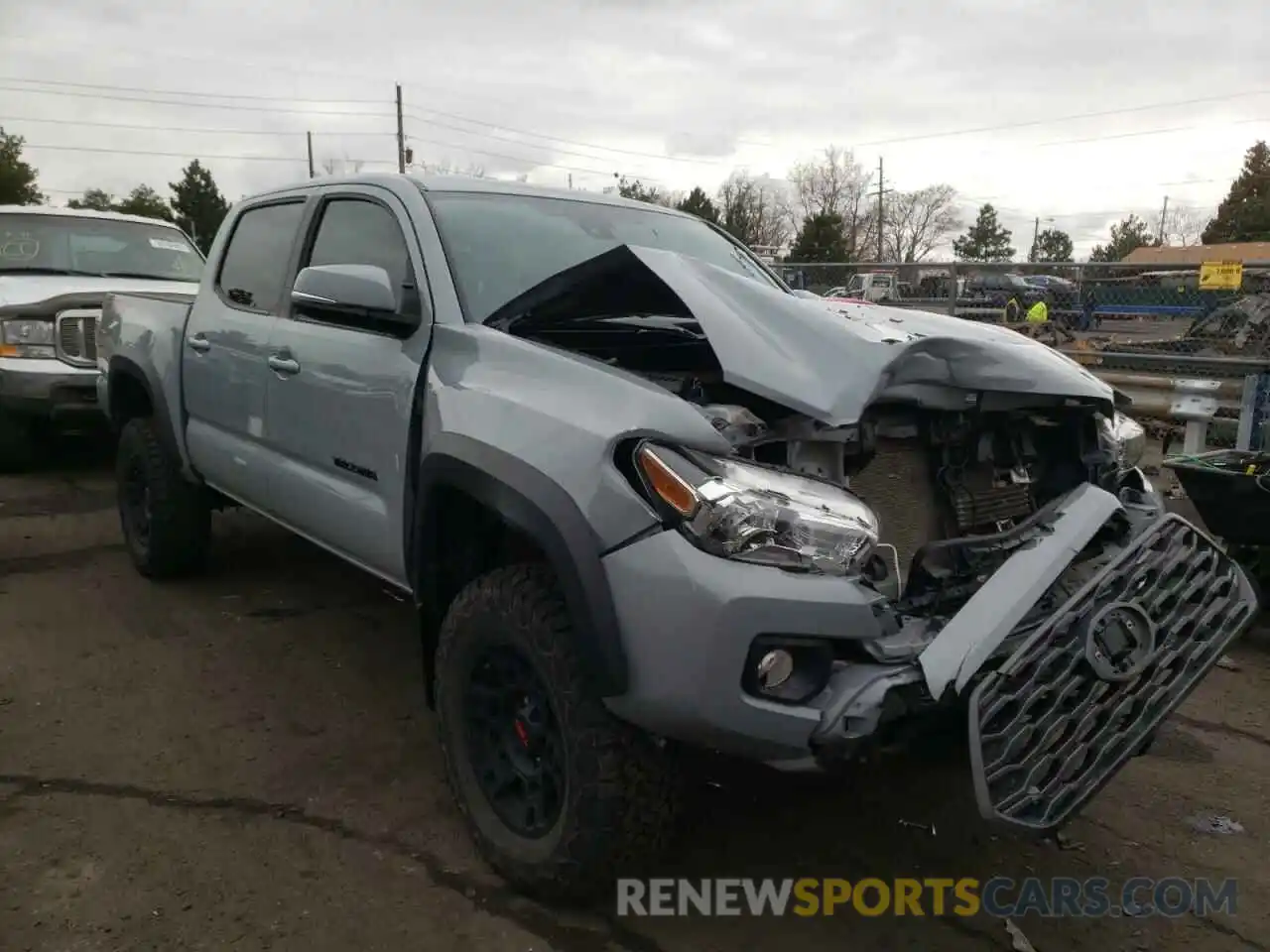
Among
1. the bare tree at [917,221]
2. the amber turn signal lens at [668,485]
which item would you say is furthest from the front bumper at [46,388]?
the bare tree at [917,221]

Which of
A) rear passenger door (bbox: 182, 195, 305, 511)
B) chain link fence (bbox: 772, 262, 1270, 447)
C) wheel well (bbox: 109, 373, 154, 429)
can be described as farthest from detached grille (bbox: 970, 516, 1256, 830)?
chain link fence (bbox: 772, 262, 1270, 447)

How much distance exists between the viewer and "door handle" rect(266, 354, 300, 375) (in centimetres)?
365

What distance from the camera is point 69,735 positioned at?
3.53m

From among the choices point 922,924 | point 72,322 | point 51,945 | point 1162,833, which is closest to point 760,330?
point 922,924

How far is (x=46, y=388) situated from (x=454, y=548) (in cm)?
536

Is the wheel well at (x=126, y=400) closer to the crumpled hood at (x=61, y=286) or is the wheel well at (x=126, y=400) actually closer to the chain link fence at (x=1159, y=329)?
the crumpled hood at (x=61, y=286)

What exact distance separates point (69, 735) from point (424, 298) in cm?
201

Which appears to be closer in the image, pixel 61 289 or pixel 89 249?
pixel 61 289

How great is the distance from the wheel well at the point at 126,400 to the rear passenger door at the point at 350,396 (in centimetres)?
172

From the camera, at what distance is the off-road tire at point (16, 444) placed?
739 cm

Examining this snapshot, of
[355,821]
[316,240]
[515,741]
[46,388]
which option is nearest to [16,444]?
[46,388]

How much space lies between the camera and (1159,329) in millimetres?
8844

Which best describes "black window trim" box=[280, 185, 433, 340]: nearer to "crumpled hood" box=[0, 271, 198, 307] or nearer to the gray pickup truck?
the gray pickup truck

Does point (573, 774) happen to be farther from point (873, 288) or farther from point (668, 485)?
point (873, 288)
